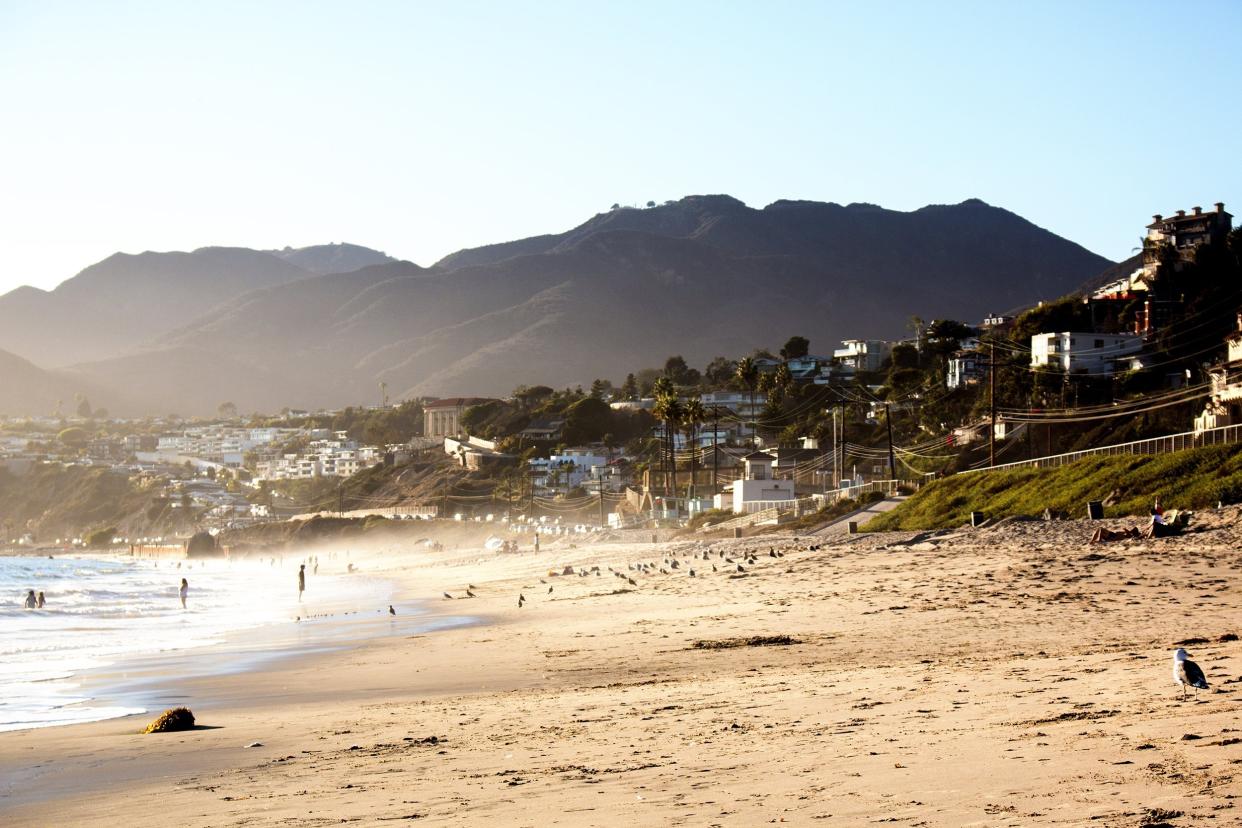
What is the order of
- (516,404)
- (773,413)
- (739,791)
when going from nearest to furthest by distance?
(739,791), (773,413), (516,404)

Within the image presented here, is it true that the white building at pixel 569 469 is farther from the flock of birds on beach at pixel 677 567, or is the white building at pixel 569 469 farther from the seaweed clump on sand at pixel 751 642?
the seaweed clump on sand at pixel 751 642

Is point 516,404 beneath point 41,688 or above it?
above

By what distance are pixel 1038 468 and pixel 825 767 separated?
1554 inches

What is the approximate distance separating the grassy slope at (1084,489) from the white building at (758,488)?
75.5 ft

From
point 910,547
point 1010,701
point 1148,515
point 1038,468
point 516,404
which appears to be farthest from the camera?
point 516,404

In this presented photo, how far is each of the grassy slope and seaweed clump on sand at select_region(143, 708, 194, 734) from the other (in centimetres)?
2606

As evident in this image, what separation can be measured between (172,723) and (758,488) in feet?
204

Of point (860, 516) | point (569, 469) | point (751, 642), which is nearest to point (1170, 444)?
point (860, 516)

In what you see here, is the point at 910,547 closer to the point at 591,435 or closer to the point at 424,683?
the point at 424,683

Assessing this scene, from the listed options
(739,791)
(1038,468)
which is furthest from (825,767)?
(1038,468)

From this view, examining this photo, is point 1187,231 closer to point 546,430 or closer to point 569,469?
point 569,469

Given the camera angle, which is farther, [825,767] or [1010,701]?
[1010,701]

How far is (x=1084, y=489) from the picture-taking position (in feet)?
126

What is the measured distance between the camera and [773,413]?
123 metres
